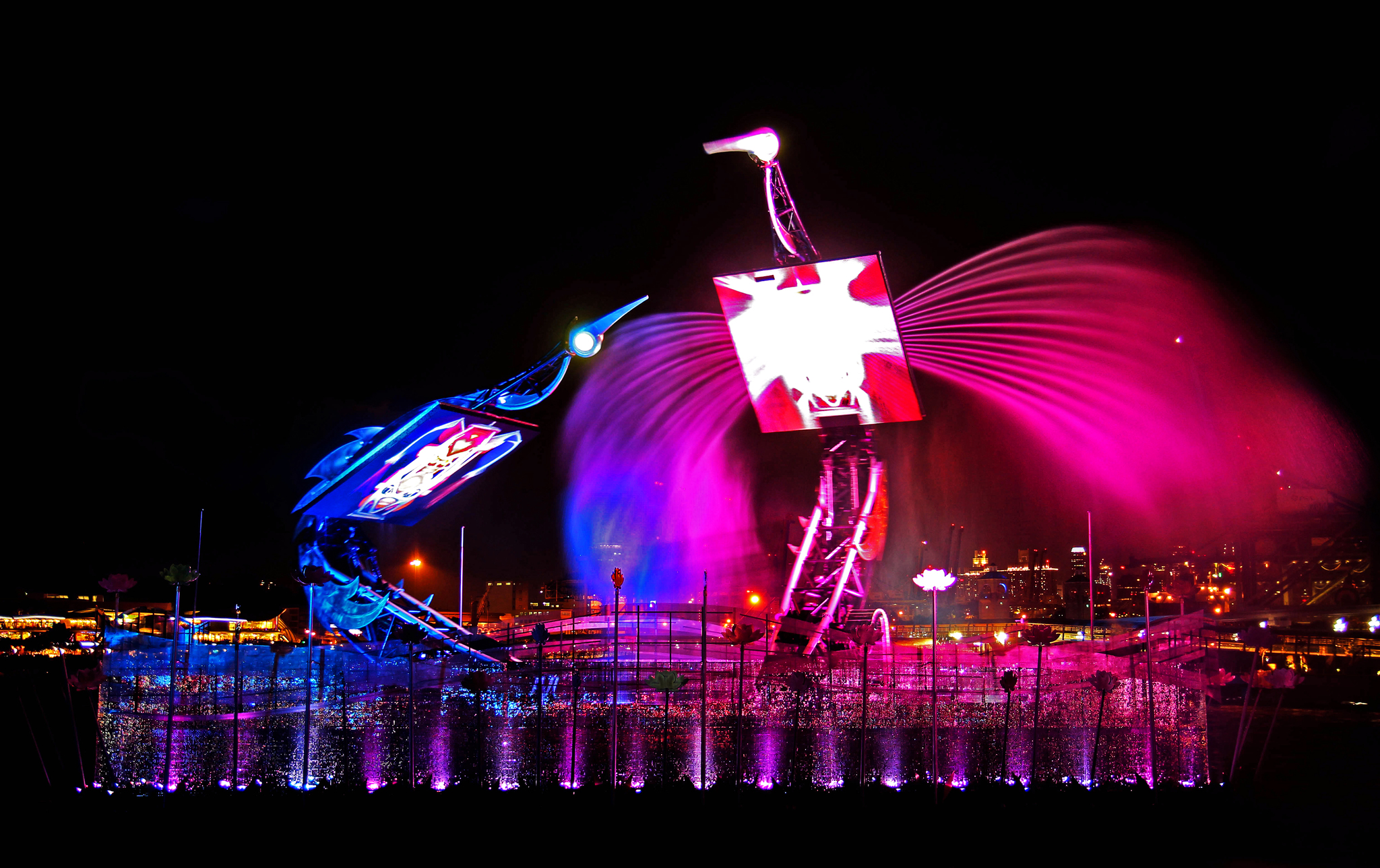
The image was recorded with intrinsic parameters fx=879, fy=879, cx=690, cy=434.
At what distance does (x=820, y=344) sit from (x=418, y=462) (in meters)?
11.2

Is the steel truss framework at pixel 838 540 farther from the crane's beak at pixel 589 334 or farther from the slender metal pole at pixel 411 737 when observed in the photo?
the slender metal pole at pixel 411 737

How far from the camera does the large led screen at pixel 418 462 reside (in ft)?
59.7

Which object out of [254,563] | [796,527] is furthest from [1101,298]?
[254,563]

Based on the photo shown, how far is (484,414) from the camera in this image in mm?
18938

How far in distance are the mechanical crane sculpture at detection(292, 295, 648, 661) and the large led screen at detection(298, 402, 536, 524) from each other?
0.02 meters

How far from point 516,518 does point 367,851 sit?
32.5 metres

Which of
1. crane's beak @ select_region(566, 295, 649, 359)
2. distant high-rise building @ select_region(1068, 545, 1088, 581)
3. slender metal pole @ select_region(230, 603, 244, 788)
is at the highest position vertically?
crane's beak @ select_region(566, 295, 649, 359)

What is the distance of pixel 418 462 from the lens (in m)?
19.2

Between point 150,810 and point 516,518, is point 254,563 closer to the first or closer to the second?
point 516,518

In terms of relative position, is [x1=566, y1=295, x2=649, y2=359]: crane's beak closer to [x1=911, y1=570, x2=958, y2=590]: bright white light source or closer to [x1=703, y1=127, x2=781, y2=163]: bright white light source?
[x1=703, y1=127, x2=781, y2=163]: bright white light source

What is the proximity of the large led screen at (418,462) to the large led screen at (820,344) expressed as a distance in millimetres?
7480

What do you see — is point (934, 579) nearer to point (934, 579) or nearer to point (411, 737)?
point (934, 579)

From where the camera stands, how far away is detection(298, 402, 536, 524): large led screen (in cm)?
1820

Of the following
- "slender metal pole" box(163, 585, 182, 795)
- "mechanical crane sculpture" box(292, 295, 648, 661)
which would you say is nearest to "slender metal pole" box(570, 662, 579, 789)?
"slender metal pole" box(163, 585, 182, 795)
